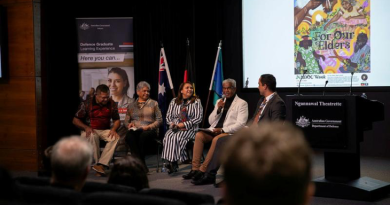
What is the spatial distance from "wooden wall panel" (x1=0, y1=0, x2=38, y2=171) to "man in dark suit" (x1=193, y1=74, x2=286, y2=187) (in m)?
2.27

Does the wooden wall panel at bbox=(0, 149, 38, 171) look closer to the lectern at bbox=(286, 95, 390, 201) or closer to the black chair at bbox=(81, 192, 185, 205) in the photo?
the lectern at bbox=(286, 95, 390, 201)

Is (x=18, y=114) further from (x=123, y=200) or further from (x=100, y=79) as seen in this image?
(x=123, y=200)

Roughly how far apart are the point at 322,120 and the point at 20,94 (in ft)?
12.5

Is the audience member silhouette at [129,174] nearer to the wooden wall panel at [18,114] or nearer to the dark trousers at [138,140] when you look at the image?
the dark trousers at [138,140]

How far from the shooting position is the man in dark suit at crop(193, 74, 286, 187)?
5121 millimetres

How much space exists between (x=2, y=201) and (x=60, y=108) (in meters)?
5.74

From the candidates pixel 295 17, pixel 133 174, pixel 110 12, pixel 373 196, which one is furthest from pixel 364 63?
pixel 133 174

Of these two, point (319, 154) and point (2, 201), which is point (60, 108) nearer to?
point (319, 154)

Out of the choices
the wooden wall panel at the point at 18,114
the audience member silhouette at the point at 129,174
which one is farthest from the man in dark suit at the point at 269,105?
the audience member silhouette at the point at 129,174

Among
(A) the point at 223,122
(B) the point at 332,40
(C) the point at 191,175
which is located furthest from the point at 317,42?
(C) the point at 191,175

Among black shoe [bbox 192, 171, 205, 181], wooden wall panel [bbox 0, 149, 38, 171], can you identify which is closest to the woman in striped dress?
black shoe [bbox 192, 171, 205, 181]

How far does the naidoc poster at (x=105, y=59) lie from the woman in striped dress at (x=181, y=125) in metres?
1.22

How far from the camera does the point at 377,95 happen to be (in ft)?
22.6

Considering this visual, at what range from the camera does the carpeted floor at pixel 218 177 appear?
4.35 metres
